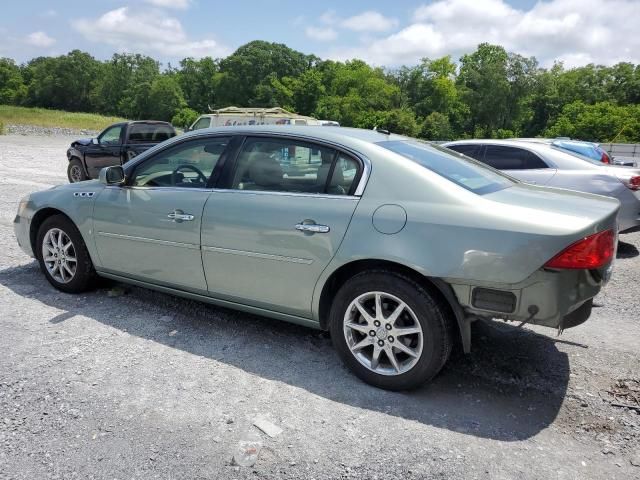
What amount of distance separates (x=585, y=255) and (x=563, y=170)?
4894 mm

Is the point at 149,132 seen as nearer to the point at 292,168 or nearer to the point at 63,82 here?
the point at 292,168

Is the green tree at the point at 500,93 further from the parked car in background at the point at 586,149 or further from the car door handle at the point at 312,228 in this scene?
the car door handle at the point at 312,228

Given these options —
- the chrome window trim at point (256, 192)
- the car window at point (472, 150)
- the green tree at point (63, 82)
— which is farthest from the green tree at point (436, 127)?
the chrome window trim at point (256, 192)

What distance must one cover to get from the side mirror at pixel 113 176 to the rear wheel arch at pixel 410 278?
2.14 m

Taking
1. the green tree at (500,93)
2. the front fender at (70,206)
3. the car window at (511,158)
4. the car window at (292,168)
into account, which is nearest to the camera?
the car window at (292,168)

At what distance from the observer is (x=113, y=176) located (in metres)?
4.19

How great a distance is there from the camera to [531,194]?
3.28 m

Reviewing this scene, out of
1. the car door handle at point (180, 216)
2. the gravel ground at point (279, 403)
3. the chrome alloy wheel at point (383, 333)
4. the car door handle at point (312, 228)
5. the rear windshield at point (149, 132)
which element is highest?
the rear windshield at point (149, 132)

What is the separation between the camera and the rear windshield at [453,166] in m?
3.23

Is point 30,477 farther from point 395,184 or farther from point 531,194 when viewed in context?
point 531,194

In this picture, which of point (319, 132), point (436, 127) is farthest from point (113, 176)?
point (436, 127)

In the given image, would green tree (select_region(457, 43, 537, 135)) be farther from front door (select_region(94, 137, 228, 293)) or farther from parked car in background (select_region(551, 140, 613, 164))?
front door (select_region(94, 137, 228, 293))

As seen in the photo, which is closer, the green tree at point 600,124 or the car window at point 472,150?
the car window at point 472,150

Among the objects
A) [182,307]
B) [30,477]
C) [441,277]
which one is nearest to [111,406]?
[30,477]
